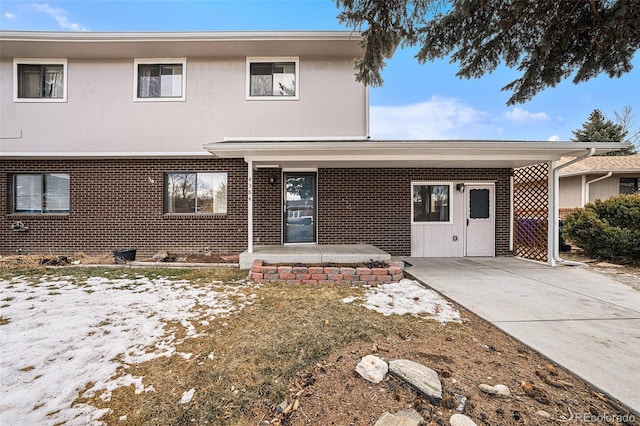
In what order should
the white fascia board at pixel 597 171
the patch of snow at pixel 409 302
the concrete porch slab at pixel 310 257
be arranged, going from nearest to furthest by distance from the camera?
the patch of snow at pixel 409 302, the concrete porch slab at pixel 310 257, the white fascia board at pixel 597 171

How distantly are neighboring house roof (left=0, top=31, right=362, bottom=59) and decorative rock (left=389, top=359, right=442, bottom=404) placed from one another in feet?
23.2

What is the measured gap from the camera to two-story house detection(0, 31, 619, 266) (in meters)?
7.60

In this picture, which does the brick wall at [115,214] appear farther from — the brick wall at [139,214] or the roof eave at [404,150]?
the roof eave at [404,150]

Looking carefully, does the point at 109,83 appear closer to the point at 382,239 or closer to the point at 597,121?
the point at 382,239

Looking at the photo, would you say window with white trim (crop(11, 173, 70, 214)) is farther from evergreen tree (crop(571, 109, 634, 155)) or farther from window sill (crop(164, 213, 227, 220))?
evergreen tree (crop(571, 109, 634, 155))

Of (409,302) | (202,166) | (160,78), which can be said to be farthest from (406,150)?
(160,78)

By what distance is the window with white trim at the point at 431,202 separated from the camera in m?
8.16

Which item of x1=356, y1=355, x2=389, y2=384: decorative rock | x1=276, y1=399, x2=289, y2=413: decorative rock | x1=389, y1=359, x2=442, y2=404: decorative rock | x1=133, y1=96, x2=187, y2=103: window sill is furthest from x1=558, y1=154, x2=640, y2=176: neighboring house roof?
x1=276, y1=399, x2=289, y2=413: decorative rock

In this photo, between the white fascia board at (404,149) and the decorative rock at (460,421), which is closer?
the decorative rock at (460,421)

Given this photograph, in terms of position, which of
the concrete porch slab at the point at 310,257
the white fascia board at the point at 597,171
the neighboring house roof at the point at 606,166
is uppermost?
the neighboring house roof at the point at 606,166

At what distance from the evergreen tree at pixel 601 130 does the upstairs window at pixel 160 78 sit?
1248 inches

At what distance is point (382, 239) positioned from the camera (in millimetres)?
8062

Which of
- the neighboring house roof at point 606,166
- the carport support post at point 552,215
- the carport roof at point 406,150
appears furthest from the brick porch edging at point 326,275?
the neighboring house roof at point 606,166

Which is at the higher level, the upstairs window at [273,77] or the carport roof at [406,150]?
the upstairs window at [273,77]
